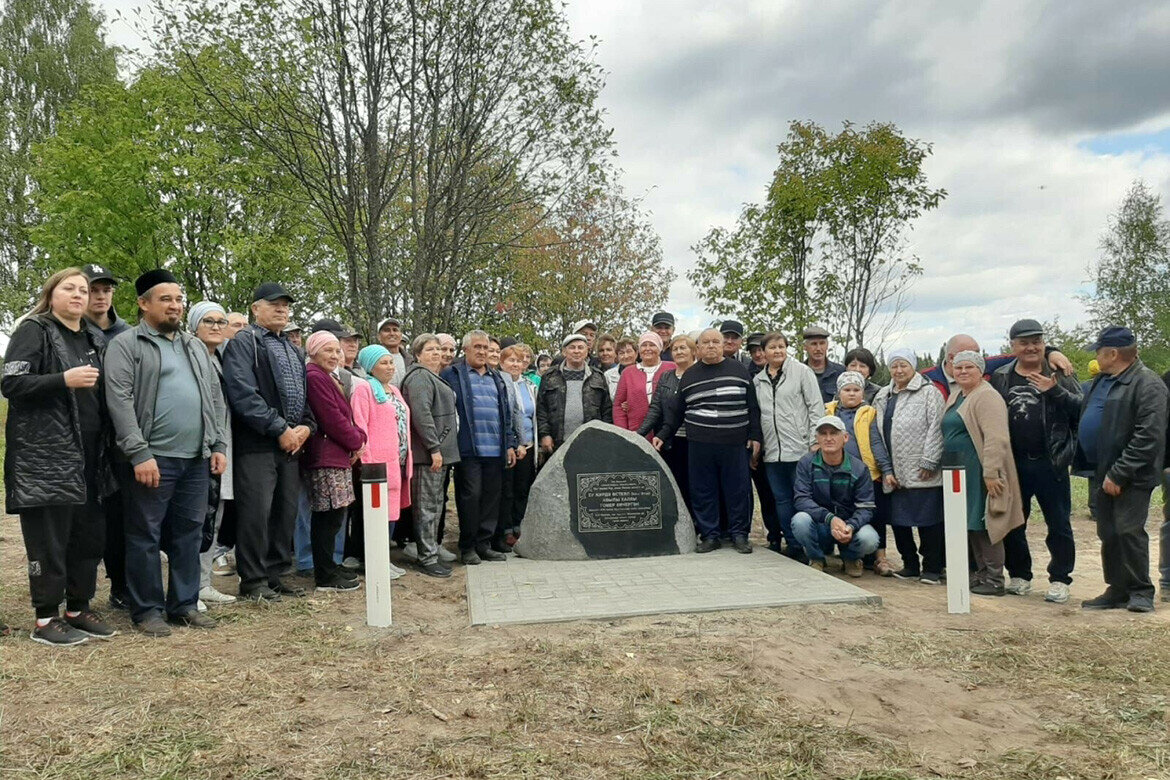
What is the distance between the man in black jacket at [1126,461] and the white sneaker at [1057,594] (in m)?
0.24

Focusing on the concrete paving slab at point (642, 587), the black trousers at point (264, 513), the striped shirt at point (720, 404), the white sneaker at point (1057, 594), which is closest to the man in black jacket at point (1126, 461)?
the white sneaker at point (1057, 594)

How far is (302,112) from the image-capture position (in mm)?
10000

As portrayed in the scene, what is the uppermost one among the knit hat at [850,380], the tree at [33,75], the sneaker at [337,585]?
the tree at [33,75]

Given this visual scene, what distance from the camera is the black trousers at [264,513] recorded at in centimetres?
577

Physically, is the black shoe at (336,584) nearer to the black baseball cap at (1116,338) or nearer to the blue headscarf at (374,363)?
the blue headscarf at (374,363)

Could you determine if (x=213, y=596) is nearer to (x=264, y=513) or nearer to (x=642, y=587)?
(x=264, y=513)

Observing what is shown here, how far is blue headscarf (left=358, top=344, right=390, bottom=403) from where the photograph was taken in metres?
6.74

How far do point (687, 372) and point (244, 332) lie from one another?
3791 mm

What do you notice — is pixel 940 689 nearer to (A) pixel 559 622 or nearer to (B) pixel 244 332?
(A) pixel 559 622

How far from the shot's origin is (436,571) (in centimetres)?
700

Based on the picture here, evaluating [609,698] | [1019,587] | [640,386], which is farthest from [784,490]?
[609,698]

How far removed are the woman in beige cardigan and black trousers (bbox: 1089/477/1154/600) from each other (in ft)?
1.74

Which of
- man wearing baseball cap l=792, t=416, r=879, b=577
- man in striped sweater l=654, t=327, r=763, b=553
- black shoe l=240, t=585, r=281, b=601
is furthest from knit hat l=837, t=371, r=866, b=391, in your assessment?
black shoe l=240, t=585, r=281, b=601

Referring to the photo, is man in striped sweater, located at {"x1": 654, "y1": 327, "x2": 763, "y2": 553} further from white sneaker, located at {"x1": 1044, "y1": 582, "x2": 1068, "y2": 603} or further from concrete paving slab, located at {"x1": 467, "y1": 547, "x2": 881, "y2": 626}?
white sneaker, located at {"x1": 1044, "y1": 582, "x2": 1068, "y2": 603}
